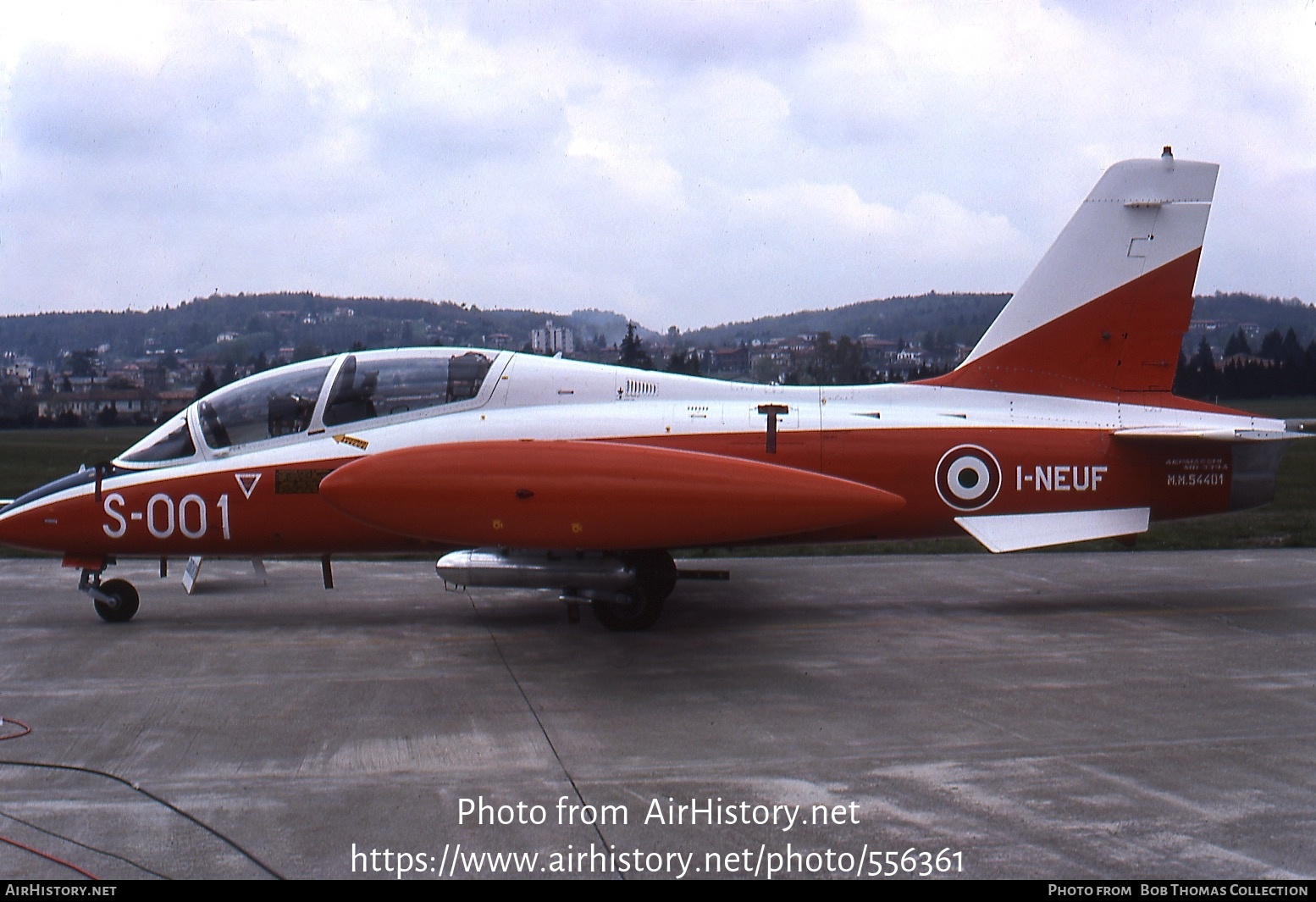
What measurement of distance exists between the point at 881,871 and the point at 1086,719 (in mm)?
2794

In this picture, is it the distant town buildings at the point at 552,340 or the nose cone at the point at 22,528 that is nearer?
the nose cone at the point at 22,528

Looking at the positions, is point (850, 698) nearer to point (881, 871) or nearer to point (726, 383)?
point (881, 871)

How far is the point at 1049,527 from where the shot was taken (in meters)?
9.62

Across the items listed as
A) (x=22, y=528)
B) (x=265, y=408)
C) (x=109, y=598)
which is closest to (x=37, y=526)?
(x=22, y=528)

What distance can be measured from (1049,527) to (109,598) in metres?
8.44

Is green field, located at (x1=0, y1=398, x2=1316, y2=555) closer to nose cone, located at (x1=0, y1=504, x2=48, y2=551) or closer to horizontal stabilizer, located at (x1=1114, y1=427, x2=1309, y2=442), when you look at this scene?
nose cone, located at (x1=0, y1=504, x2=48, y2=551)

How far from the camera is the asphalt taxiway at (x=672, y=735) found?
4.81 m

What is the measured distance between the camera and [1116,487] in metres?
9.76

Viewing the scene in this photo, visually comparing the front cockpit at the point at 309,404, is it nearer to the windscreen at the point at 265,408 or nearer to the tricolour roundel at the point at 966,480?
the windscreen at the point at 265,408

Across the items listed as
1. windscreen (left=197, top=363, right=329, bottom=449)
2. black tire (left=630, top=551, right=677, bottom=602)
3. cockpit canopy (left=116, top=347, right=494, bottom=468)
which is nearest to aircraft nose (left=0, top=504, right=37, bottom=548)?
cockpit canopy (left=116, top=347, right=494, bottom=468)

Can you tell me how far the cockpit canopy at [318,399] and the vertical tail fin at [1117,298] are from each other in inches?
181

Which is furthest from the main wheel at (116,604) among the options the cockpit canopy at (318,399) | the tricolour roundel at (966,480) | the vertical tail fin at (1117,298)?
the vertical tail fin at (1117,298)

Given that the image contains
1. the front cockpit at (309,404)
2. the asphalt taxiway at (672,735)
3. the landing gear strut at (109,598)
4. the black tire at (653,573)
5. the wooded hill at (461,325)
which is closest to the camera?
the asphalt taxiway at (672,735)

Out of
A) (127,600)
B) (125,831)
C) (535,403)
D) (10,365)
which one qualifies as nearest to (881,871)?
(125,831)
